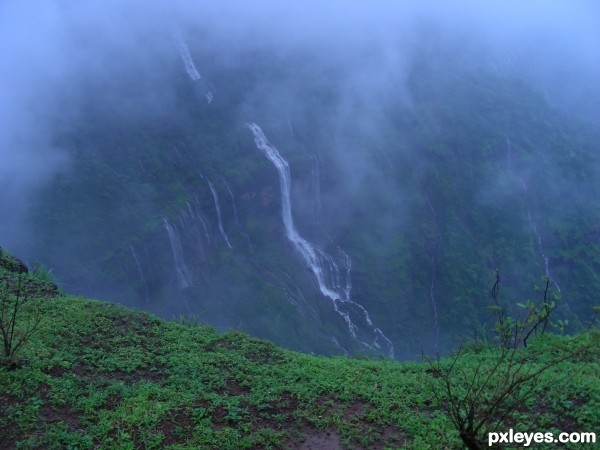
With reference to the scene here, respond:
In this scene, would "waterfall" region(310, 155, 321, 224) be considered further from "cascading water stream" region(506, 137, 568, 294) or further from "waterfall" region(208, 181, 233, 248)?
"cascading water stream" region(506, 137, 568, 294)

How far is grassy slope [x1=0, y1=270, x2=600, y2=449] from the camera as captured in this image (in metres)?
5.61

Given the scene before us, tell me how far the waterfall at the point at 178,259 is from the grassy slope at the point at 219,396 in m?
24.5

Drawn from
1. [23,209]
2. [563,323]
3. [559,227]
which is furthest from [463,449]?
[559,227]

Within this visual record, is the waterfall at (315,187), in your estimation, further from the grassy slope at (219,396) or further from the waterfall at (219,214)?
the grassy slope at (219,396)

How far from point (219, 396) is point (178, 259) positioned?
26980 mm

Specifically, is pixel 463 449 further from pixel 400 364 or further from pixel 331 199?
pixel 331 199

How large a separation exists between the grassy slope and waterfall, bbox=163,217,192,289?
24.5 metres

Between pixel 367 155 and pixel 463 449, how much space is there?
39051 mm

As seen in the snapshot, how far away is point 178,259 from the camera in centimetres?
3272

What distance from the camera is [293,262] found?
35.0m

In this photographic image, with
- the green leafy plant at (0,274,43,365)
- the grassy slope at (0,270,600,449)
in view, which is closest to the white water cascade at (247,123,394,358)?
the green leafy plant at (0,274,43,365)

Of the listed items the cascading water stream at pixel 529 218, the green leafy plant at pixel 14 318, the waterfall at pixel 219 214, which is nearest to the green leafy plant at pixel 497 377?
the green leafy plant at pixel 14 318

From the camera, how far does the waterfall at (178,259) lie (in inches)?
1277

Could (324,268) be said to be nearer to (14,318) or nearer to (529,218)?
(529,218)
